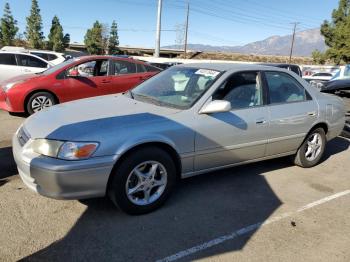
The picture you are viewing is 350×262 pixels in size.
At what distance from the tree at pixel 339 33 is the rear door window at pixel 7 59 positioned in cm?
3185

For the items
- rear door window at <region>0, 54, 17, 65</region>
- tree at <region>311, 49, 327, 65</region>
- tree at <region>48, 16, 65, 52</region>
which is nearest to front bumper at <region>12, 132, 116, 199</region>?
rear door window at <region>0, 54, 17, 65</region>

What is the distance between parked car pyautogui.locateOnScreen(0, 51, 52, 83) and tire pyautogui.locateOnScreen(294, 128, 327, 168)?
881 centimetres

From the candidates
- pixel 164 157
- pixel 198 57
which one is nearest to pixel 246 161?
pixel 164 157

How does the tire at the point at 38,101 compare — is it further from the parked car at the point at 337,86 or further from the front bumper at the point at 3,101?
the parked car at the point at 337,86

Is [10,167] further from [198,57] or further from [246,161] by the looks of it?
Result: [198,57]

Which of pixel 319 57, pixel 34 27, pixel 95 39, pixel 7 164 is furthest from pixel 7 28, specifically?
pixel 7 164

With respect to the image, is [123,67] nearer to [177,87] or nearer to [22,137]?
[177,87]

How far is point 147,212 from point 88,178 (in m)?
0.80

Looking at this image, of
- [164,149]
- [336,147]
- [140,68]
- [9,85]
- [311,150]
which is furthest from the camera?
[140,68]

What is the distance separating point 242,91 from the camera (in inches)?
182

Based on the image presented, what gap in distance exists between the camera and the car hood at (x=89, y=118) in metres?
3.47

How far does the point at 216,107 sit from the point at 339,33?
117ft

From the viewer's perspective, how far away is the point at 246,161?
4.70 metres

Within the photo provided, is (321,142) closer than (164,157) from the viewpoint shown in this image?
No
